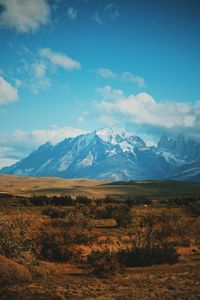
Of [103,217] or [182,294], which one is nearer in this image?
[182,294]

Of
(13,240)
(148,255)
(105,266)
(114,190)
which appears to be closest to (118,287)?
(105,266)

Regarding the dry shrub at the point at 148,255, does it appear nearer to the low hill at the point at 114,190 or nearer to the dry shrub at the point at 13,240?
the dry shrub at the point at 13,240

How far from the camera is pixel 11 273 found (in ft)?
27.0

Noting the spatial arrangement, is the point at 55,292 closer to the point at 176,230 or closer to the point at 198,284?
the point at 198,284

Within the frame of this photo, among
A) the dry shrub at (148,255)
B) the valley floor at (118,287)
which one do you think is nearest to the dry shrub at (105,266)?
the valley floor at (118,287)

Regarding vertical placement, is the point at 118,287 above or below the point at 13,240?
below

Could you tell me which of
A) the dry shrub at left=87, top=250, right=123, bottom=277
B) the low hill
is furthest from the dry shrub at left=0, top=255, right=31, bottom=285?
the low hill

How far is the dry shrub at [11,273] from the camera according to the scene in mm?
8016

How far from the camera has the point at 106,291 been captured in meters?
7.68

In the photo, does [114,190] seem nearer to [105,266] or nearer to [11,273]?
[105,266]

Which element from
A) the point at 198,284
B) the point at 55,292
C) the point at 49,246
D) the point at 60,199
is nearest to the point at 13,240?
the point at 49,246

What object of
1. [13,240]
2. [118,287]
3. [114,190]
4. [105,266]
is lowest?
[118,287]

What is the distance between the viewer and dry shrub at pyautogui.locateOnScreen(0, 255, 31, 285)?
8.02 meters

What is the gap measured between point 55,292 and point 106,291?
1096 millimetres
